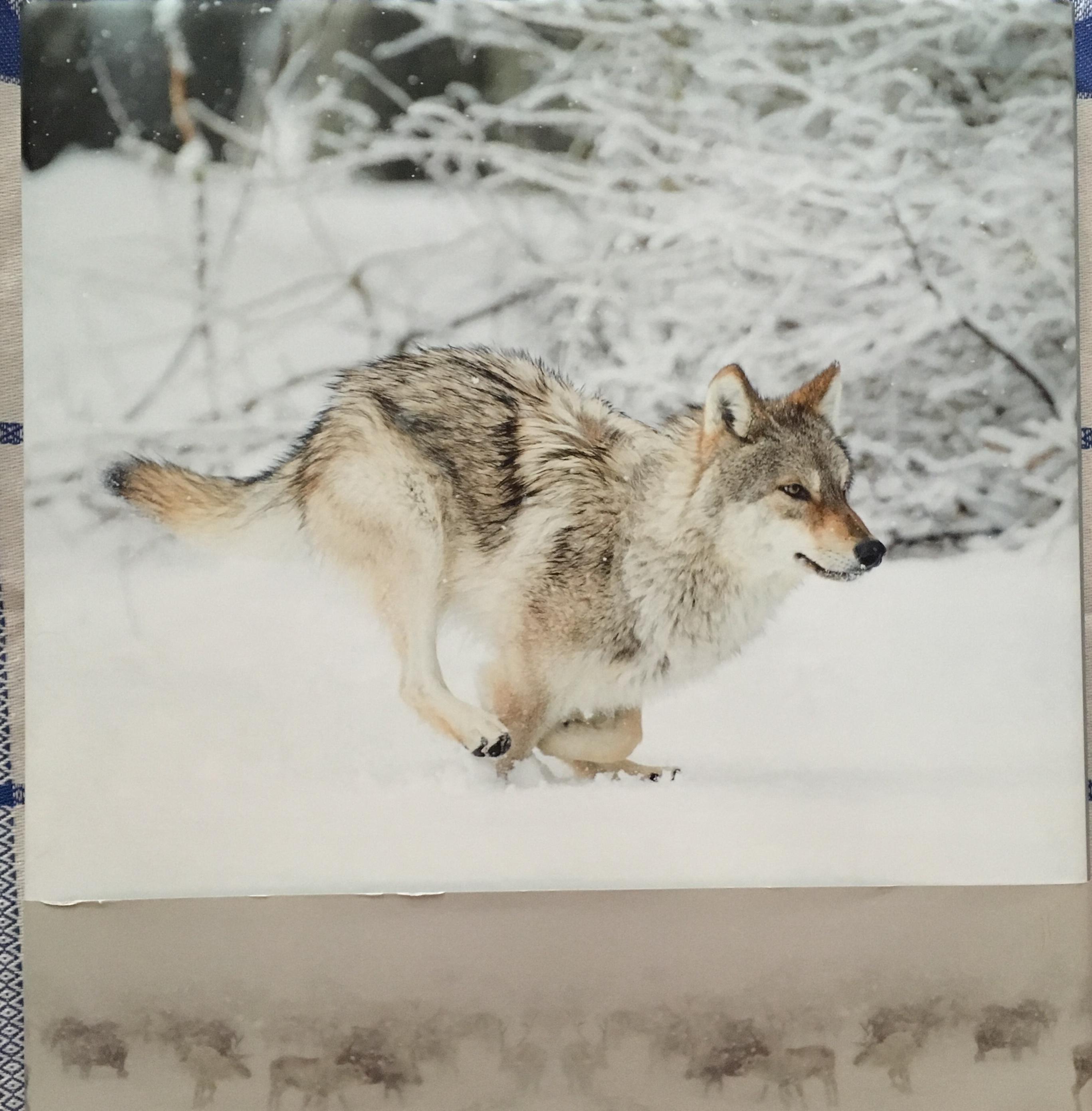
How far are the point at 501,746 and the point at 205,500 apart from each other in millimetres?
629

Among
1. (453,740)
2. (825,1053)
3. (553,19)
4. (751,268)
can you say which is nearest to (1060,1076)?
(825,1053)

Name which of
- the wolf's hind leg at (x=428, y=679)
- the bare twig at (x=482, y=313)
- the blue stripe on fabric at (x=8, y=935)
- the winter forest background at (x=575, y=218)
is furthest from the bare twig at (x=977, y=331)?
the blue stripe on fabric at (x=8, y=935)

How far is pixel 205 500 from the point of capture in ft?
4.25

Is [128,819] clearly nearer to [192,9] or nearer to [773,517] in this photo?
[773,517]

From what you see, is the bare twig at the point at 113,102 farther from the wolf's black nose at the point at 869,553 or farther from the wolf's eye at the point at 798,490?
the wolf's black nose at the point at 869,553

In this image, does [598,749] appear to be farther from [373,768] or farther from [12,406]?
[12,406]

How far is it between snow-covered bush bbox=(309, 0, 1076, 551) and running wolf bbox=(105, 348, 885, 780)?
0.24ft

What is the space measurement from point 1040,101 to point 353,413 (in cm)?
130

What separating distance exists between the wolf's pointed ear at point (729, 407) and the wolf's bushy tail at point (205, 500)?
0.70 m

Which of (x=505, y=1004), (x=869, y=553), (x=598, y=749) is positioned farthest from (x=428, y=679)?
(x=869, y=553)

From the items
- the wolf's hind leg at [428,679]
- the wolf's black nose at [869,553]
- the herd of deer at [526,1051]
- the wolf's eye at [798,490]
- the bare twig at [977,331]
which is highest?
the bare twig at [977,331]

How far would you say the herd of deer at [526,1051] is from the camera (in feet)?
4.16

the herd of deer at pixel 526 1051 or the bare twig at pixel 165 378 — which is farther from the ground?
the bare twig at pixel 165 378

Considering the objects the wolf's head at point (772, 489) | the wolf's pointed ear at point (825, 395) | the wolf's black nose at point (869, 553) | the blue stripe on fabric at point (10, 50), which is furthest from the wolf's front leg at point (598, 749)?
the blue stripe on fabric at point (10, 50)
